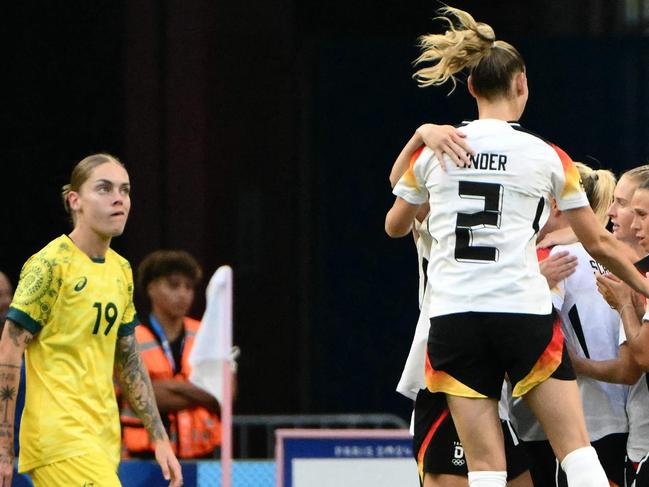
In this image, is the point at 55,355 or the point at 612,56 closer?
the point at 55,355

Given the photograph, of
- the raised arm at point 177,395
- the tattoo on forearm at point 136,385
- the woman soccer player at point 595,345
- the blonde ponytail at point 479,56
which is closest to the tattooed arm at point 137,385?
the tattoo on forearm at point 136,385

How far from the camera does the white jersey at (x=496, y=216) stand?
5172 millimetres

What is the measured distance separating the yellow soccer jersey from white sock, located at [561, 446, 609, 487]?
6.25ft

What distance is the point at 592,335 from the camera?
6.04 meters

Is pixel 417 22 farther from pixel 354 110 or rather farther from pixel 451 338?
pixel 451 338

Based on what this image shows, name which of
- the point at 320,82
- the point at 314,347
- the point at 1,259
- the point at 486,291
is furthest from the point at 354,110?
the point at 486,291

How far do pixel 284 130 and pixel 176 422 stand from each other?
391 centimetres

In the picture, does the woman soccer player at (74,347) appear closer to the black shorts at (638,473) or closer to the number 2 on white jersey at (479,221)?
the number 2 on white jersey at (479,221)

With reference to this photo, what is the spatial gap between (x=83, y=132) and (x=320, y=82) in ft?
6.04

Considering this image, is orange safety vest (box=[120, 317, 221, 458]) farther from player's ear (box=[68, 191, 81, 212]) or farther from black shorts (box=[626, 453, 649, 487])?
black shorts (box=[626, 453, 649, 487])

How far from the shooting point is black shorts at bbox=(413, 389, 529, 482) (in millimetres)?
5707

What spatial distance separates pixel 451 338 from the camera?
522 centimetres

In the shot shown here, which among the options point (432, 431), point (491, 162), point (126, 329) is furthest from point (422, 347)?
point (126, 329)

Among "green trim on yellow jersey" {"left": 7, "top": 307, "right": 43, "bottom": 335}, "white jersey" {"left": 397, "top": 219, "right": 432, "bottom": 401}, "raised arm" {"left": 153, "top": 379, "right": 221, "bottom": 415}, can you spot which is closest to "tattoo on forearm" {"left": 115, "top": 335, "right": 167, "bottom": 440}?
"green trim on yellow jersey" {"left": 7, "top": 307, "right": 43, "bottom": 335}
